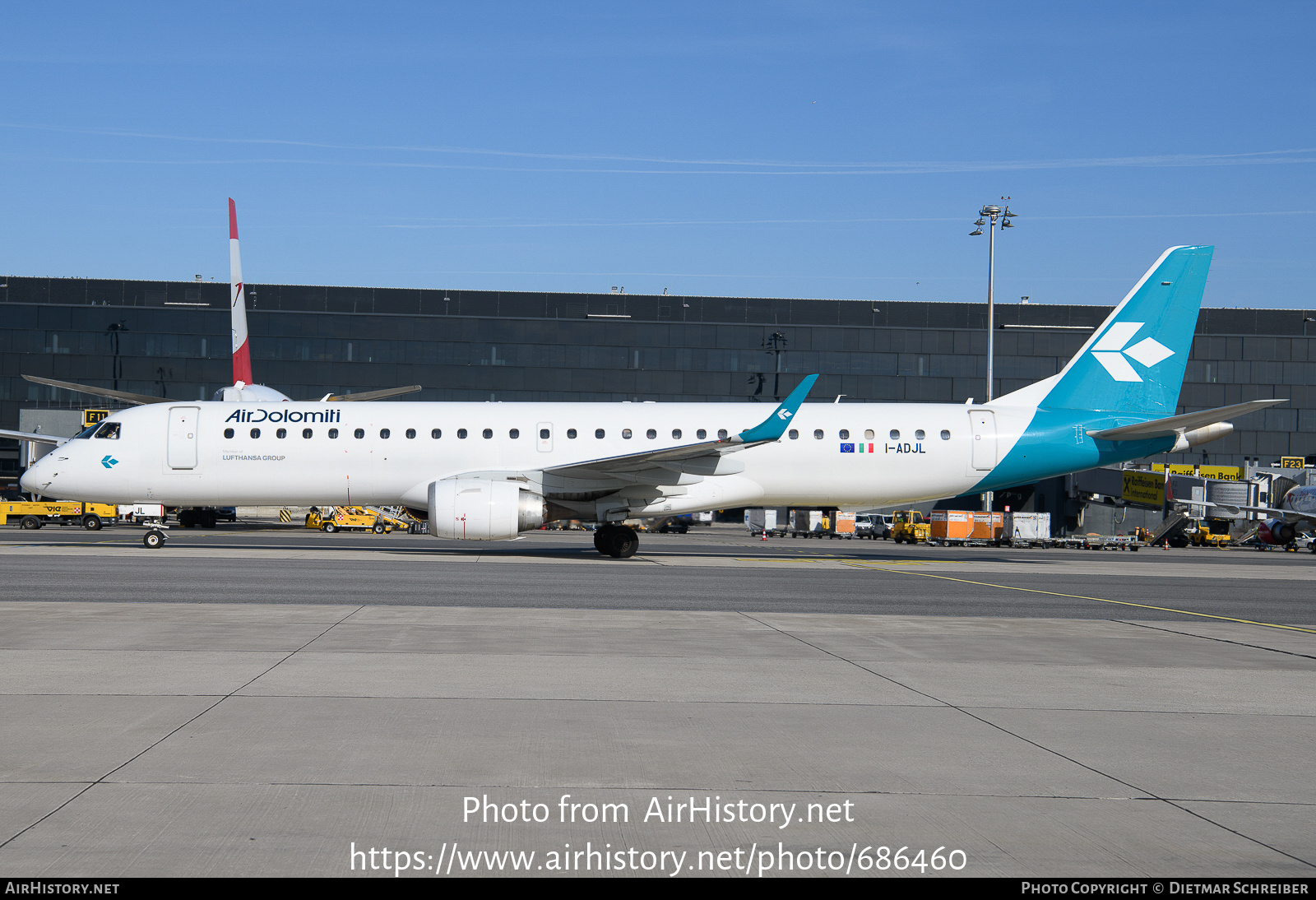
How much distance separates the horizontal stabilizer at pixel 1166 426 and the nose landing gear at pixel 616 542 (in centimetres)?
1184

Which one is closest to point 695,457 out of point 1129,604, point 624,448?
point 624,448

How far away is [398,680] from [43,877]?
4.19 meters

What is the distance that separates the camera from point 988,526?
45.4 meters

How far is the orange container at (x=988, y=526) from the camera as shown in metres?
45.3

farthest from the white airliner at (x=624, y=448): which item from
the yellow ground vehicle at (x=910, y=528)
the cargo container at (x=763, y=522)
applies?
the cargo container at (x=763, y=522)

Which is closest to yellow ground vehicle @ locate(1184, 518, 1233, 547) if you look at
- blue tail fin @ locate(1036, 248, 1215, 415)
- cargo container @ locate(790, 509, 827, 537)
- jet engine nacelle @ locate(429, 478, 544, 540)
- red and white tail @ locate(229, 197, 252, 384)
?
cargo container @ locate(790, 509, 827, 537)

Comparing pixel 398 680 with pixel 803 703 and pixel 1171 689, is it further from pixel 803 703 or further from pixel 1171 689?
pixel 1171 689

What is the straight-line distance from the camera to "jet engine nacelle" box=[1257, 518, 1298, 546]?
46.4 meters

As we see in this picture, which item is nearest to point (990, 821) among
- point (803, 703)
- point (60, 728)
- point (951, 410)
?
point (803, 703)

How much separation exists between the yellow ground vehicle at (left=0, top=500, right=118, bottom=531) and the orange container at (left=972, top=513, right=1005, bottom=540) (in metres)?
39.2

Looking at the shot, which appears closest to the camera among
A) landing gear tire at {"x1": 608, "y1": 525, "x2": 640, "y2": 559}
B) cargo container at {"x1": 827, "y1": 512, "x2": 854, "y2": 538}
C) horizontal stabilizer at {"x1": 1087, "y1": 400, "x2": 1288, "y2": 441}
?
horizontal stabilizer at {"x1": 1087, "y1": 400, "x2": 1288, "y2": 441}

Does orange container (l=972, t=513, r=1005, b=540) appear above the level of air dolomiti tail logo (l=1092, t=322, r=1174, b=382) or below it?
below

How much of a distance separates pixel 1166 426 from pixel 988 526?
2115cm

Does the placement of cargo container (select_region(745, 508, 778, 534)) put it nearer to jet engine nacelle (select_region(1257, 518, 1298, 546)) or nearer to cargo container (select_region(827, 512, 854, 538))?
cargo container (select_region(827, 512, 854, 538))
